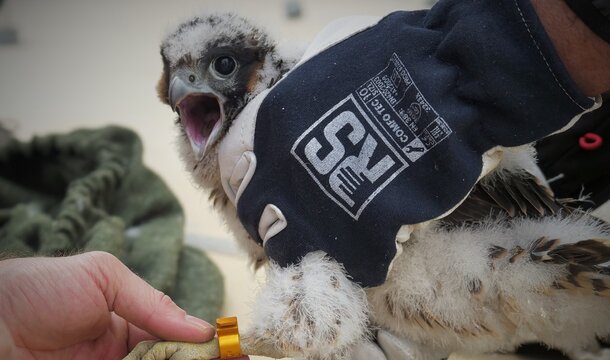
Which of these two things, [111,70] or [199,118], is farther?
[111,70]

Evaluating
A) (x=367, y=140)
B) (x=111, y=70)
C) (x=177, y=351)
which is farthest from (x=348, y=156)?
(x=111, y=70)

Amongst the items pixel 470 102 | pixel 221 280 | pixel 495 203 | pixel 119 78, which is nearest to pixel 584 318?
pixel 495 203

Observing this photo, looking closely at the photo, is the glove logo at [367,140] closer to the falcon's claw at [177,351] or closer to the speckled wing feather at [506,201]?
the speckled wing feather at [506,201]

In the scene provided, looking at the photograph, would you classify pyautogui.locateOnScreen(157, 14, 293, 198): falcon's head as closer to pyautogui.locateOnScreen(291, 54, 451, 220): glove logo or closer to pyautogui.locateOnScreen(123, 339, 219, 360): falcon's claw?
pyautogui.locateOnScreen(291, 54, 451, 220): glove logo

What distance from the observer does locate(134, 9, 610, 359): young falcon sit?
628mm

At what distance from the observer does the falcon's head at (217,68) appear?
73 cm

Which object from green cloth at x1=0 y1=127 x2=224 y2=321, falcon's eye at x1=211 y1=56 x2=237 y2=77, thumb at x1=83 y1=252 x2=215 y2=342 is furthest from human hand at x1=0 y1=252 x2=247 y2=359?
green cloth at x1=0 y1=127 x2=224 y2=321

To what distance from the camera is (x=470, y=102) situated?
631mm

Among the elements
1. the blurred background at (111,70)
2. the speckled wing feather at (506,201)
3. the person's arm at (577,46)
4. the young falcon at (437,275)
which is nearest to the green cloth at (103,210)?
the blurred background at (111,70)

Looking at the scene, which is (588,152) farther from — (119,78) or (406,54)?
(119,78)

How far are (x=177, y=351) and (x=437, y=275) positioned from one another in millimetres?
313

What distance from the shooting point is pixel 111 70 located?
2268mm

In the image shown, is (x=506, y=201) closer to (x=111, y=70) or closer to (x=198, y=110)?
(x=198, y=110)

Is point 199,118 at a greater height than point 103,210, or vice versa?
point 199,118
